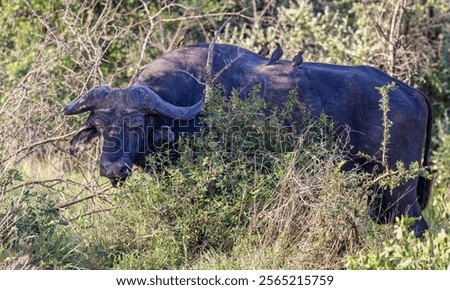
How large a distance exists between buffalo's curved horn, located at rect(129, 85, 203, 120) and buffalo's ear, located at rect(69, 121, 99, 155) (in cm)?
42

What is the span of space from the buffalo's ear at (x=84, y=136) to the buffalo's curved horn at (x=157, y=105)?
16.4 inches

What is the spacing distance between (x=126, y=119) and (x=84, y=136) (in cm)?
42

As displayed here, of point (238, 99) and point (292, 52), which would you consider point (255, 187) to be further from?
point (292, 52)

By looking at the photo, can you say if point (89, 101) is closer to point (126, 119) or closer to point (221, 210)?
point (126, 119)

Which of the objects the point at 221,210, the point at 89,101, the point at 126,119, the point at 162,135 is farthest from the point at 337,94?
the point at 89,101

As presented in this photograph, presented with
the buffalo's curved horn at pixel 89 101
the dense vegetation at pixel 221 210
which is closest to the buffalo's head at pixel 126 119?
the buffalo's curved horn at pixel 89 101

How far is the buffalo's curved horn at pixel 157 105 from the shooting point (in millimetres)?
7594

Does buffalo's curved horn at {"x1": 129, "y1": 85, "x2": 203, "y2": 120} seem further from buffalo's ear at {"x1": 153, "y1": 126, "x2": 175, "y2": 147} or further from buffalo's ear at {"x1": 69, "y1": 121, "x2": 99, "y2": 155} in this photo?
buffalo's ear at {"x1": 69, "y1": 121, "x2": 99, "y2": 155}

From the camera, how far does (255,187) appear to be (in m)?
7.29

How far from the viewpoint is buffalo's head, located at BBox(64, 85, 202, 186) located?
7.48m

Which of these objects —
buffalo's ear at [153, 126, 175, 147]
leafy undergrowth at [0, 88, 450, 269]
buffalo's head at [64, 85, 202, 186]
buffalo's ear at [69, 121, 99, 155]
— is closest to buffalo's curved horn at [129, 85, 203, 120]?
buffalo's head at [64, 85, 202, 186]

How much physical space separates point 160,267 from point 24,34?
5.08 m

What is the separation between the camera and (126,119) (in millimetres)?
7566

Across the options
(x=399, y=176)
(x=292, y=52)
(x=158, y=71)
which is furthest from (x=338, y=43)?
(x=399, y=176)
